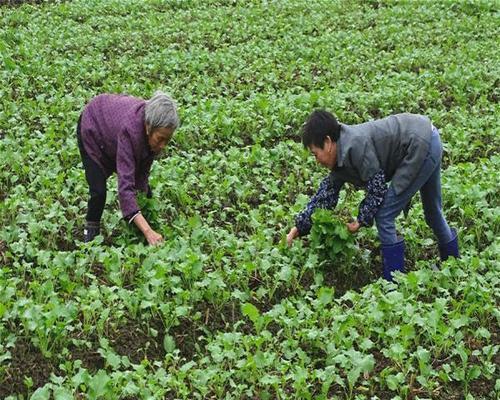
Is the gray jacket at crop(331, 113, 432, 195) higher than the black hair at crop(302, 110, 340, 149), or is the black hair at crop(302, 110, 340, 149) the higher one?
the black hair at crop(302, 110, 340, 149)

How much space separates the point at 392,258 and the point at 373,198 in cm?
54

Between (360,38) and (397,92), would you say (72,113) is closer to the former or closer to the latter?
(397,92)

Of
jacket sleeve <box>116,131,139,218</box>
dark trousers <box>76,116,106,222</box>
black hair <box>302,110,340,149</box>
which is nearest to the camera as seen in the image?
black hair <box>302,110,340,149</box>

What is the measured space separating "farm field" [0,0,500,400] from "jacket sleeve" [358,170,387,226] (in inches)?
11.6

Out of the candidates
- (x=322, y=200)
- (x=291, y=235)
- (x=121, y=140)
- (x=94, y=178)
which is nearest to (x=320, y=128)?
(x=322, y=200)

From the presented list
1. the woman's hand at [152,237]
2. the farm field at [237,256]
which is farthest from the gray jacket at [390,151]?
the woman's hand at [152,237]

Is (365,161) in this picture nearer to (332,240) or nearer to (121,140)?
(332,240)

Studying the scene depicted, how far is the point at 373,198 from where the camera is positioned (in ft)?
16.9

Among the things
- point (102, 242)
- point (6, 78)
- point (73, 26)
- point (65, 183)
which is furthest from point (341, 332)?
point (73, 26)

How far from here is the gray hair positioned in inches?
197

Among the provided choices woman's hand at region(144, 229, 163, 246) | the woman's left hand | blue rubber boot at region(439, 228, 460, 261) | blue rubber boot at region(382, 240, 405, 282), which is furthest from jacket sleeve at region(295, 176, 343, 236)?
woman's hand at region(144, 229, 163, 246)

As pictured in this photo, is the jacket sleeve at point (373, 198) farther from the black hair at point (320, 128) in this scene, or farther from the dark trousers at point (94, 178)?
the dark trousers at point (94, 178)

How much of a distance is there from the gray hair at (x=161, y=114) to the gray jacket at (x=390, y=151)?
1.18m

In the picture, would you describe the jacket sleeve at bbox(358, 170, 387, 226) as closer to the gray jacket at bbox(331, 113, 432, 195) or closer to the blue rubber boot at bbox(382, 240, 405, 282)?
the gray jacket at bbox(331, 113, 432, 195)
